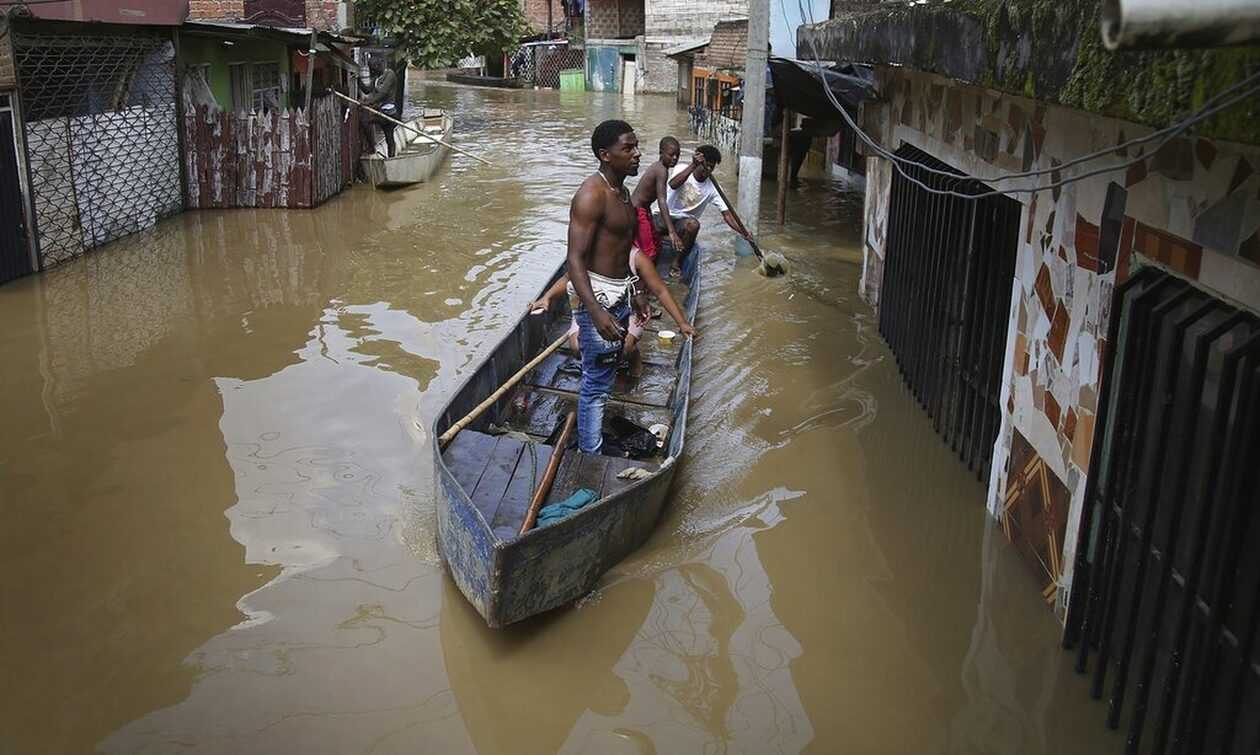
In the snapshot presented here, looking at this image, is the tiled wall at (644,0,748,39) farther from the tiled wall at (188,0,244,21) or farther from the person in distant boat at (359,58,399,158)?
the tiled wall at (188,0,244,21)

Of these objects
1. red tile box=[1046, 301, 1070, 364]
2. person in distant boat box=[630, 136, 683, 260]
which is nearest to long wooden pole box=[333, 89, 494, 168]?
person in distant boat box=[630, 136, 683, 260]

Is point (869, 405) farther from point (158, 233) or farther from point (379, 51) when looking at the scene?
point (379, 51)

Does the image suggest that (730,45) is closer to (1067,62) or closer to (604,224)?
(604,224)

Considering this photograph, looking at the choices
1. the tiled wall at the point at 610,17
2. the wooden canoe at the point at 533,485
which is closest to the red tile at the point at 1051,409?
the wooden canoe at the point at 533,485

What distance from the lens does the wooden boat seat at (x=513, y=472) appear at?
5.48 m

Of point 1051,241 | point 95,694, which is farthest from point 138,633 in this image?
point 1051,241

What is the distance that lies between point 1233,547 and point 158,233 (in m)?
13.1

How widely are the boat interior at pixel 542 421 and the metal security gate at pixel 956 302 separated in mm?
1864

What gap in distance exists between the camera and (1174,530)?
387cm

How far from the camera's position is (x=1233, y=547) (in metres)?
3.48

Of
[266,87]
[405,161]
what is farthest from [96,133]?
[266,87]

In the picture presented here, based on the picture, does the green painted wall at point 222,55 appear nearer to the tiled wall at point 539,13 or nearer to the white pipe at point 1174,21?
the white pipe at point 1174,21

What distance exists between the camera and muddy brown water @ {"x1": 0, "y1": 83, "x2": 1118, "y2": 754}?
175 inches

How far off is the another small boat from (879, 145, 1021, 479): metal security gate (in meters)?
10.8
